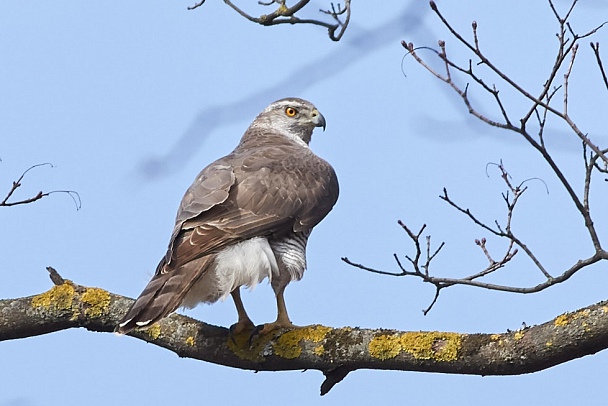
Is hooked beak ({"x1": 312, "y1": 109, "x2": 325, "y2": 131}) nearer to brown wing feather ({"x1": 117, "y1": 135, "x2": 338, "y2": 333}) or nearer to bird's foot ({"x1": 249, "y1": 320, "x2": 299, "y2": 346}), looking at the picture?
brown wing feather ({"x1": 117, "y1": 135, "x2": 338, "y2": 333})

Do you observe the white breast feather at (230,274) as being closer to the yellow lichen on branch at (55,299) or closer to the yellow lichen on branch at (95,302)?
the yellow lichen on branch at (95,302)

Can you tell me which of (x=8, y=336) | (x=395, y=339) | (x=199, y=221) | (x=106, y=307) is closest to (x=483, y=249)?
(x=395, y=339)

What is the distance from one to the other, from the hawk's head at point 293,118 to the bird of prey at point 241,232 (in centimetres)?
116

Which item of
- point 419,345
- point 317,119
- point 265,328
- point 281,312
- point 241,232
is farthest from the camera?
point 317,119

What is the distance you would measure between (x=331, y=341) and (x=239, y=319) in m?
0.78

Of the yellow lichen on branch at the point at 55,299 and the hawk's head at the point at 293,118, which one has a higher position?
the hawk's head at the point at 293,118

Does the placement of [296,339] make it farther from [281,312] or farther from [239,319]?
[281,312]

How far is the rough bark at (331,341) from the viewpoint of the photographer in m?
3.85

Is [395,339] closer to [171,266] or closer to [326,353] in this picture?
[326,353]

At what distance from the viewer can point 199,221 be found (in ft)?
17.7

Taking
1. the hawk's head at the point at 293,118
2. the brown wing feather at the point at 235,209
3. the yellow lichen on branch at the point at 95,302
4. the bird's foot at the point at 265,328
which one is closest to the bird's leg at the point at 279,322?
the bird's foot at the point at 265,328

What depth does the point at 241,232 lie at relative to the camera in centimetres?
536

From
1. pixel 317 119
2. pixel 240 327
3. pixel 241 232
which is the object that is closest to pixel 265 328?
pixel 240 327

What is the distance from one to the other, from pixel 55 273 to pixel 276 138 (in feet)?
8.99
